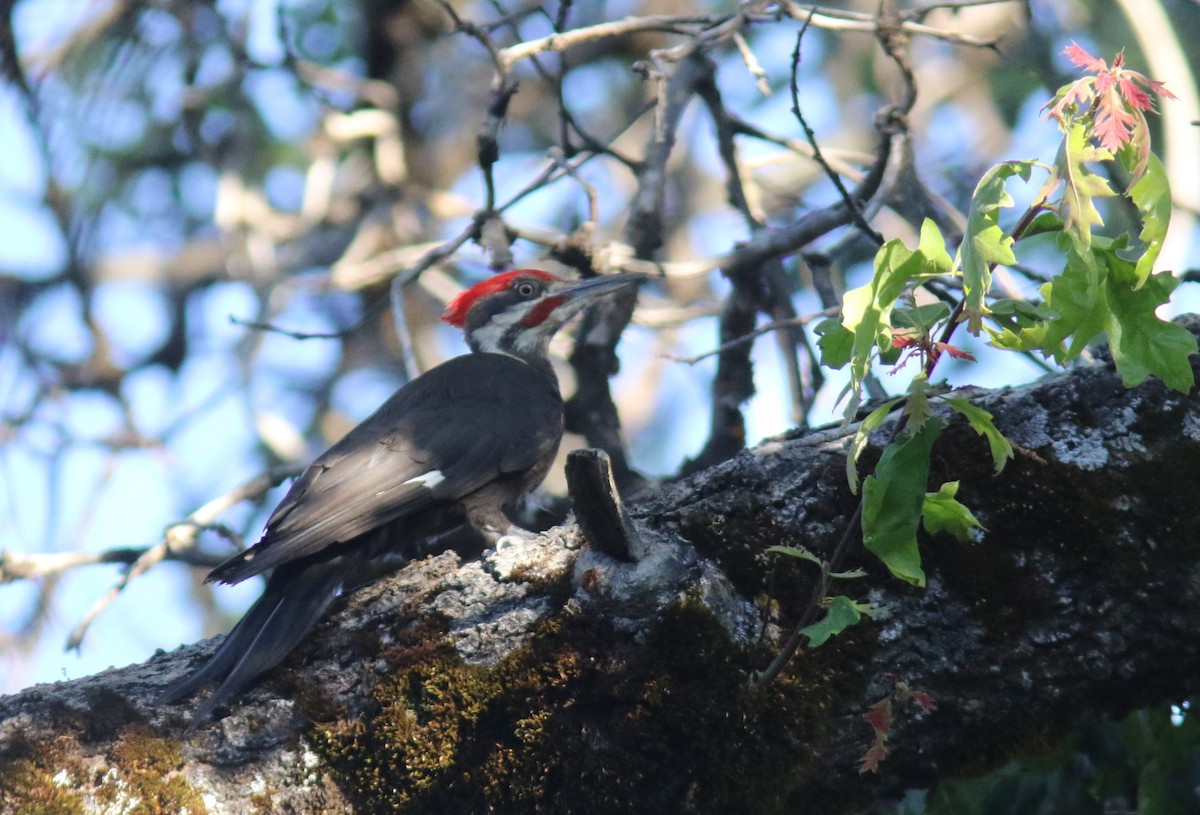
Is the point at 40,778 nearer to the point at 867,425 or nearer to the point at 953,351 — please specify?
the point at 867,425

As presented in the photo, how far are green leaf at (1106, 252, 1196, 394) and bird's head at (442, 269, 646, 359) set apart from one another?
3177 millimetres

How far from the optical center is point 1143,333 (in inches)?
70.9

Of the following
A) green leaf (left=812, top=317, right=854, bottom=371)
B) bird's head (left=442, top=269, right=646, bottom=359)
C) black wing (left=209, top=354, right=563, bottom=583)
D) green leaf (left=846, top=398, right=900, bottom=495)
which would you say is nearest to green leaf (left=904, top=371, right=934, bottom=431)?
green leaf (left=846, top=398, right=900, bottom=495)

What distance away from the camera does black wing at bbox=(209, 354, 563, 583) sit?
3.12 meters

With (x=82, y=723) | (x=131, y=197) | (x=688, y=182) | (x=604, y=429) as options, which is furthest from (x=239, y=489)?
(x=688, y=182)

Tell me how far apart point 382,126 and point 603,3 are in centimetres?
178

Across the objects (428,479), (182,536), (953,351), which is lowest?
(182,536)

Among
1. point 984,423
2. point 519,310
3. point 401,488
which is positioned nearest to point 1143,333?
point 984,423

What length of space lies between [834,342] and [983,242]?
0.31m

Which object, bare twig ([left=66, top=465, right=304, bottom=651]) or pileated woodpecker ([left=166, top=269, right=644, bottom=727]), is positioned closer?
pileated woodpecker ([left=166, top=269, right=644, bottom=727])

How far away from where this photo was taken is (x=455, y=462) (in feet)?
12.2

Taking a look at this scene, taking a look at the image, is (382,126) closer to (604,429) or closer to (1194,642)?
(604,429)

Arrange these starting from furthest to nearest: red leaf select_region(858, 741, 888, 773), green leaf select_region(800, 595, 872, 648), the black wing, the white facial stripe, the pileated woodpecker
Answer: the white facial stripe < the black wing < the pileated woodpecker < red leaf select_region(858, 741, 888, 773) < green leaf select_region(800, 595, 872, 648)

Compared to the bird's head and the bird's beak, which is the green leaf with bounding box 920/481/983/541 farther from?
the bird's head
